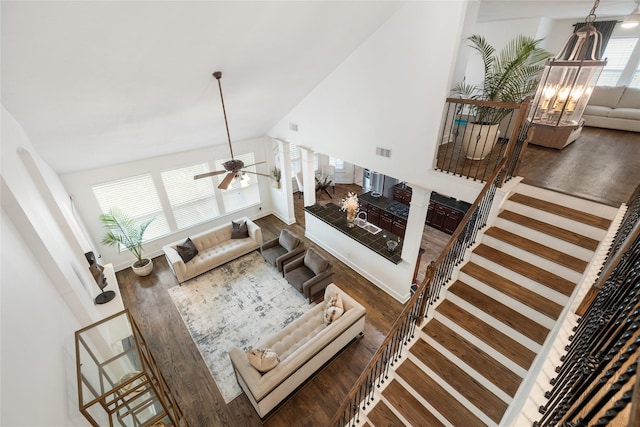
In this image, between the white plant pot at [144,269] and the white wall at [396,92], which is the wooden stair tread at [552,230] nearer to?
the white wall at [396,92]

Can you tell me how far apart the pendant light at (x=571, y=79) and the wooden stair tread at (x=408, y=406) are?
3.05 meters

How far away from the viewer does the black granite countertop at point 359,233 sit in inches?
218

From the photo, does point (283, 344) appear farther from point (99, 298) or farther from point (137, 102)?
point (137, 102)

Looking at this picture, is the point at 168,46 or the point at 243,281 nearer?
the point at 168,46

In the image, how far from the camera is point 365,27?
4.03 meters

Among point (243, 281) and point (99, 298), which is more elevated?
point (99, 298)

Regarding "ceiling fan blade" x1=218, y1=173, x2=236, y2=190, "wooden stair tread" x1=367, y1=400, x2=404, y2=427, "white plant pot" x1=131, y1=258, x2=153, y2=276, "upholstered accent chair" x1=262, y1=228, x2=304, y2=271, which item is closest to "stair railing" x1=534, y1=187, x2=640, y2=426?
"wooden stair tread" x1=367, y1=400, x2=404, y2=427

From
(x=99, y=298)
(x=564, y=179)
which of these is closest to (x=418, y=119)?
(x=564, y=179)

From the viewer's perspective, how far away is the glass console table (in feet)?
6.11

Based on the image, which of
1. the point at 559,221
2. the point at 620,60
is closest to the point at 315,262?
the point at 559,221

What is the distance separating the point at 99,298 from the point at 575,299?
604cm

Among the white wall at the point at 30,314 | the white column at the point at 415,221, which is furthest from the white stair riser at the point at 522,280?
the white wall at the point at 30,314

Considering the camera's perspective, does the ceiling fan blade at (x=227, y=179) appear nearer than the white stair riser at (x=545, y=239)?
No

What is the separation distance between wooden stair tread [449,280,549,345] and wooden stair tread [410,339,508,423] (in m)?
0.70
